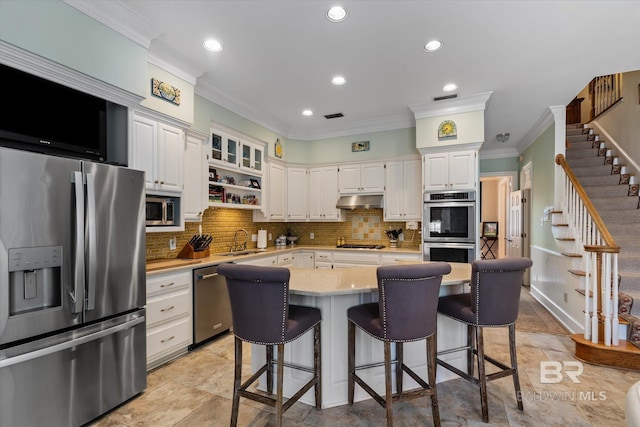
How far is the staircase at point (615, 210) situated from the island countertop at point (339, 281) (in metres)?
1.77

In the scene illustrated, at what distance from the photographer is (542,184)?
4.98m

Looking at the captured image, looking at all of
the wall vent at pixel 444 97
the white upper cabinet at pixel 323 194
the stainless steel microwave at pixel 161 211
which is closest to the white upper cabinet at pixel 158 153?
the stainless steel microwave at pixel 161 211

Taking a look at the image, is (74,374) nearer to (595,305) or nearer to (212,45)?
(212,45)

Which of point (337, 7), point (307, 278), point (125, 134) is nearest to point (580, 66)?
point (337, 7)

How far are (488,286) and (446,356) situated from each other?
2.84ft

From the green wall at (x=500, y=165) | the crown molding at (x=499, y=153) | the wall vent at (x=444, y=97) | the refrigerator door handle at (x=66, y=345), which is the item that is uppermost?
the wall vent at (x=444, y=97)

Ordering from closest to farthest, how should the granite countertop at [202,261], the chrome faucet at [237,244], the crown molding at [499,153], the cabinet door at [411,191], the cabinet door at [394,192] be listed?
the granite countertop at [202,261] < the chrome faucet at [237,244] < the cabinet door at [411,191] < the cabinet door at [394,192] < the crown molding at [499,153]

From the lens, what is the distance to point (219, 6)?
233cm

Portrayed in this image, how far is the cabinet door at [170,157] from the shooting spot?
120 inches

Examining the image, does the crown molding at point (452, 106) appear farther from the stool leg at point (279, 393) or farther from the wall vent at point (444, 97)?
the stool leg at point (279, 393)

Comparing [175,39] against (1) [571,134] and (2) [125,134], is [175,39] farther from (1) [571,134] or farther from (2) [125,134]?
(1) [571,134]

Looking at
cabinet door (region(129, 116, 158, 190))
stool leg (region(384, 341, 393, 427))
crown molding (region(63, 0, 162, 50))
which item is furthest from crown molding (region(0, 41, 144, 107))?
stool leg (region(384, 341, 393, 427))

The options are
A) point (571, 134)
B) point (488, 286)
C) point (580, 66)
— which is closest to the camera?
point (488, 286)

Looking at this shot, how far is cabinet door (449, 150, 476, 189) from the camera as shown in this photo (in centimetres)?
415
